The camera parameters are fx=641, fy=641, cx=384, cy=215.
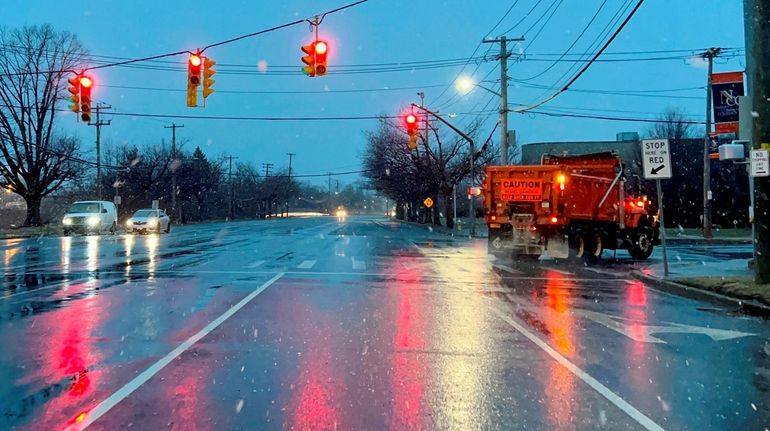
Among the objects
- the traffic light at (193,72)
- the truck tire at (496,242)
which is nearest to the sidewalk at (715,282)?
the truck tire at (496,242)

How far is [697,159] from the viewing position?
49.3m

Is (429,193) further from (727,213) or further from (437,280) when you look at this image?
(437,280)

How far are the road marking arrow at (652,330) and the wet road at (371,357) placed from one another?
0.14 ft

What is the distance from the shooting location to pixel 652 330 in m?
9.13

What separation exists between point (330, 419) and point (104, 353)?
354 centimetres

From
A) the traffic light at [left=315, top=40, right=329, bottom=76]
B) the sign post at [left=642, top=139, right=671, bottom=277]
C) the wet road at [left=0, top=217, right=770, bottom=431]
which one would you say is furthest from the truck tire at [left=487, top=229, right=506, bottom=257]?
the traffic light at [left=315, top=40, right=329, bottom=76]

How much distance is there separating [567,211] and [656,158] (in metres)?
5.77

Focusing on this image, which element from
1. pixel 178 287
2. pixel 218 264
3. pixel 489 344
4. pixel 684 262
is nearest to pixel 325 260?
pixel 218 264

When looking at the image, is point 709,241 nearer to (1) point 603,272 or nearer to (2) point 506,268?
(1) point 603,272

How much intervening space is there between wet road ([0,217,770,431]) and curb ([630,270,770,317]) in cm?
37

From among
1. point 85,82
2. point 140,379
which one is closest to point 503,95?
point 85,82

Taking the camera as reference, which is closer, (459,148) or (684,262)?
(684,262)

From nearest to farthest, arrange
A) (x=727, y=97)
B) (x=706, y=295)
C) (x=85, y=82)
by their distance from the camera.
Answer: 1. (x=706, y=295)
2. (x=727, y=97)
3. (x=85, y=82)

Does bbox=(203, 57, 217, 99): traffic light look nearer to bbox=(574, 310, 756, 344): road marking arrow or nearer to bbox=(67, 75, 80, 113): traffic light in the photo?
bbox=(67, 75, 80, 113): traffic light
